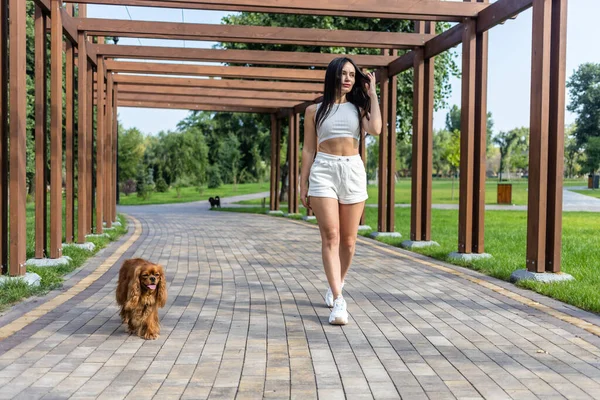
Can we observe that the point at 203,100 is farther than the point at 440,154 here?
No

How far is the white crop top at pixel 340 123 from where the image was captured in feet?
17.1

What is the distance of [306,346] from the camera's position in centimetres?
440

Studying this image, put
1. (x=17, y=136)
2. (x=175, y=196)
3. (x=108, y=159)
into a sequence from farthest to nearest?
(x=175, y=196) < (x=108, y=159) < (x=17, y=136)

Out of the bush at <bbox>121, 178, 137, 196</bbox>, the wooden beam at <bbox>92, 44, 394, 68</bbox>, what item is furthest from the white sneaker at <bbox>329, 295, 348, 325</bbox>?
the bush at <bbox>121, 178, 137, 196</bbox>

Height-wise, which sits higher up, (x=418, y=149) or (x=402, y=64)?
(x=402, y=64)

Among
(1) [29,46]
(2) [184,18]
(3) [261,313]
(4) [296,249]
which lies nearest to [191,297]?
(3) [261,313]

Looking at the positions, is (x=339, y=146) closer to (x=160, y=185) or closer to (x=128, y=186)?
(x=160, y=185)

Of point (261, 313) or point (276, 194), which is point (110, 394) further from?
point (276, 194)

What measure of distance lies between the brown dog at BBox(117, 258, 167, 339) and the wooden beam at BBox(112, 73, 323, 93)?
11.8 metres

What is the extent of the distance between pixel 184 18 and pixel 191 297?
7739 mm

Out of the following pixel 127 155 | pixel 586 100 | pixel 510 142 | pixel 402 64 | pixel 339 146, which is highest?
pixel 586 100

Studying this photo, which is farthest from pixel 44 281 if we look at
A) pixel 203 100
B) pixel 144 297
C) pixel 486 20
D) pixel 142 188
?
pixel 142 188

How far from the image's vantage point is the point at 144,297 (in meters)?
4.57

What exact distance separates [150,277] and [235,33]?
21.3 feet
